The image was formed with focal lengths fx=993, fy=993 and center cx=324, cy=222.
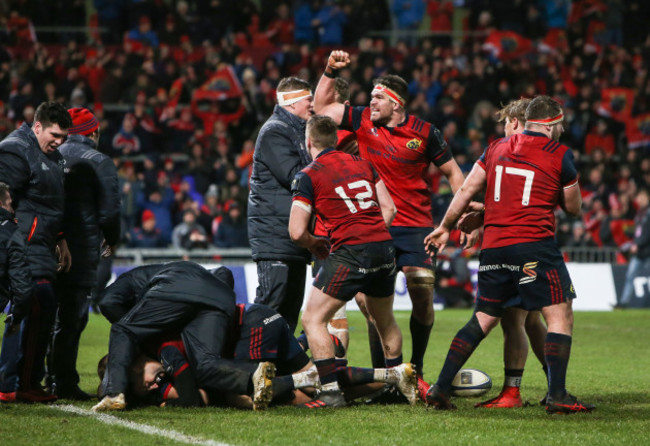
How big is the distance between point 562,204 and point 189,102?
53.9 ft

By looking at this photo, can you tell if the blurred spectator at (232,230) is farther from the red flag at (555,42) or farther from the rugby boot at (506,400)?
the rugby boot at (506,400)

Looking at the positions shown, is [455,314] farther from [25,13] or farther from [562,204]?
[25,13]

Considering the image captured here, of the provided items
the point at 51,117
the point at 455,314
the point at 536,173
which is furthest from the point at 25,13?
the point at 536,173

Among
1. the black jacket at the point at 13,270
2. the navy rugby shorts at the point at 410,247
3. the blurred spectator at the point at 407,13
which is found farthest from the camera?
the blurred spectator at the point at 407,13

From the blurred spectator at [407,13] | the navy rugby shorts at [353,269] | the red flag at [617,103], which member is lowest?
the navy rugby shorts at [353,269]

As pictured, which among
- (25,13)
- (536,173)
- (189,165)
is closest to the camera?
(536,173)

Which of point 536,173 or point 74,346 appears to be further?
point 74,346

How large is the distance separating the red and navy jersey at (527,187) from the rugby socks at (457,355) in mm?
655

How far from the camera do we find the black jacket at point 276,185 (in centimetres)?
805

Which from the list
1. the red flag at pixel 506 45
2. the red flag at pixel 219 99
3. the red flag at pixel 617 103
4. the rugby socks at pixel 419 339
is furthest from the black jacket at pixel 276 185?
the red flag at pixel 506 45

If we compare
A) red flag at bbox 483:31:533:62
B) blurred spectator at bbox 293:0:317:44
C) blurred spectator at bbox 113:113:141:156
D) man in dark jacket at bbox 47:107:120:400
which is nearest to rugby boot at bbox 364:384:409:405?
man in dark jacket at bbox 47:107:120:400

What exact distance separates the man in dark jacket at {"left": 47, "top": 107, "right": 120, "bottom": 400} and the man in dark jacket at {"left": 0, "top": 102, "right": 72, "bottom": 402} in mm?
328

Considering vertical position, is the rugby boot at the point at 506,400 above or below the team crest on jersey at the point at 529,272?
below

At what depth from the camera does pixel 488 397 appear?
8.12 m
